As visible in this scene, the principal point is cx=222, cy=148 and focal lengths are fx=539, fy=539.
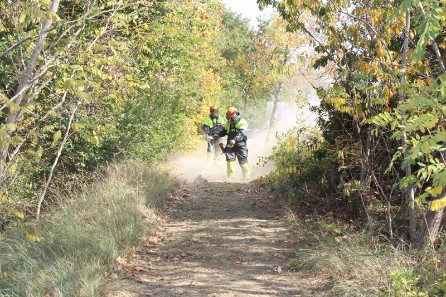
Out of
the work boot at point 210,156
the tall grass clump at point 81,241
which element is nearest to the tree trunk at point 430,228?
the tall grass clump at point 81,241

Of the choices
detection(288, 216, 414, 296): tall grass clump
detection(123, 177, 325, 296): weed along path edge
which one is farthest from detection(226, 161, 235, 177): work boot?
detection(288, 216, 414, 296): tall grass clump

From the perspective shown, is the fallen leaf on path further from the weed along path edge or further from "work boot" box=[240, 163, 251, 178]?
"work boot" box=[240, 163, 251, 178]

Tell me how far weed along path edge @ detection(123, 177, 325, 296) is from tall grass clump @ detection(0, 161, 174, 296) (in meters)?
0.38

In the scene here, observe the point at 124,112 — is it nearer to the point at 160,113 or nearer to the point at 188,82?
the point at 160,113

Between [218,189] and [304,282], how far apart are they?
7.03 m

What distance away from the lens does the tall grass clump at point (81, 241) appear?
5.72 metres

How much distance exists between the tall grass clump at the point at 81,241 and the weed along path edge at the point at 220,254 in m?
0.38

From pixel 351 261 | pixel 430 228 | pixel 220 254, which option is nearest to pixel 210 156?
pixel 220 254

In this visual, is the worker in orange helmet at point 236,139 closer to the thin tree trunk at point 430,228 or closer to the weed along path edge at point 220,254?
the weed along path edge at point 220,254

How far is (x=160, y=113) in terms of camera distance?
45.5 feet

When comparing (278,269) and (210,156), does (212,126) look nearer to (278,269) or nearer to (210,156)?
(210,156)

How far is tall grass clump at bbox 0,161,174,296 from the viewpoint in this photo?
18.8ft

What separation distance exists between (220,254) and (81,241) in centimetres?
Answer: 188

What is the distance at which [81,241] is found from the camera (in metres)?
7.06
